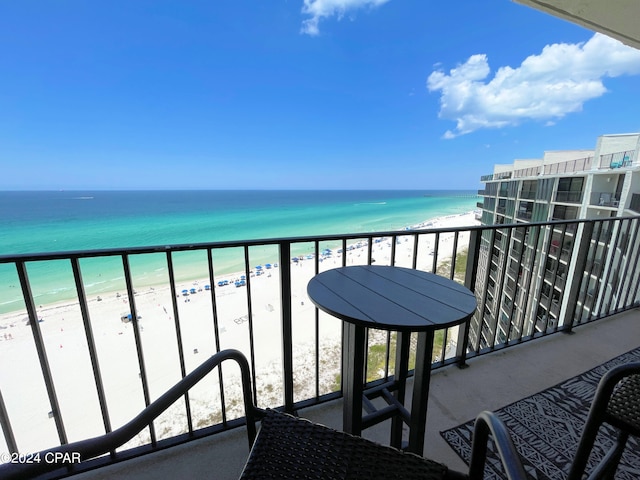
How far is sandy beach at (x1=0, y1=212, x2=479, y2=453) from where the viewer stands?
16.6ft

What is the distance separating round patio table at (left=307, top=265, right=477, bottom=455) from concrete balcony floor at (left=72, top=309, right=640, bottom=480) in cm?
43

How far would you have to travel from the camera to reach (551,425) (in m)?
1.60

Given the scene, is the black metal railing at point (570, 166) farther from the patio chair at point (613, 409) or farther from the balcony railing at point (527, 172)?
the patio chair at point (613, 409)

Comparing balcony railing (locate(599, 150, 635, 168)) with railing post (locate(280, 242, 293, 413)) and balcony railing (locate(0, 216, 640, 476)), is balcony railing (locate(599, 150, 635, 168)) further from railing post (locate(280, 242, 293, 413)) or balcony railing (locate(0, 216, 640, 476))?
railing post (locate(280, 242, 293, 413))

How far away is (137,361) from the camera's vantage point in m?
3.96

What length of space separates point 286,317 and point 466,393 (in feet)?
4.56

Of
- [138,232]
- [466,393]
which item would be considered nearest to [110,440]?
[466,393]

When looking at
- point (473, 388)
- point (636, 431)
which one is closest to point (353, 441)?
point (636, 431)

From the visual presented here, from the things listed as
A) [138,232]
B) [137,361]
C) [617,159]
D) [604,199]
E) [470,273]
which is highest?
[617,159]

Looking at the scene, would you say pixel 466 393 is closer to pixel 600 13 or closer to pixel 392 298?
pixel 392 298

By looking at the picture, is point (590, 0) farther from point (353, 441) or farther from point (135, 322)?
point (135, 322)

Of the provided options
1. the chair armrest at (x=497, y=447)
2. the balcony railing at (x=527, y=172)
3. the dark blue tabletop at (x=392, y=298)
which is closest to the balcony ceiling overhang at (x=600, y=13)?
the dark blue tabletop at (x=392, y=298)

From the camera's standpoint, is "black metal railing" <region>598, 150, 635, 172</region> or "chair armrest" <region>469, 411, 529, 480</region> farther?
"black metal railing" <region>598, 150, 635, 172</region>

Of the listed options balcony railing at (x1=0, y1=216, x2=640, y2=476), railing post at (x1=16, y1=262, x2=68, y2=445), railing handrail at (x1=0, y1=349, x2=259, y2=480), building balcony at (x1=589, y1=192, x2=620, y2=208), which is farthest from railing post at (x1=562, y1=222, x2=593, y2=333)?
building balcony at (x1=589, y1=192, x2=620, y2=208)
